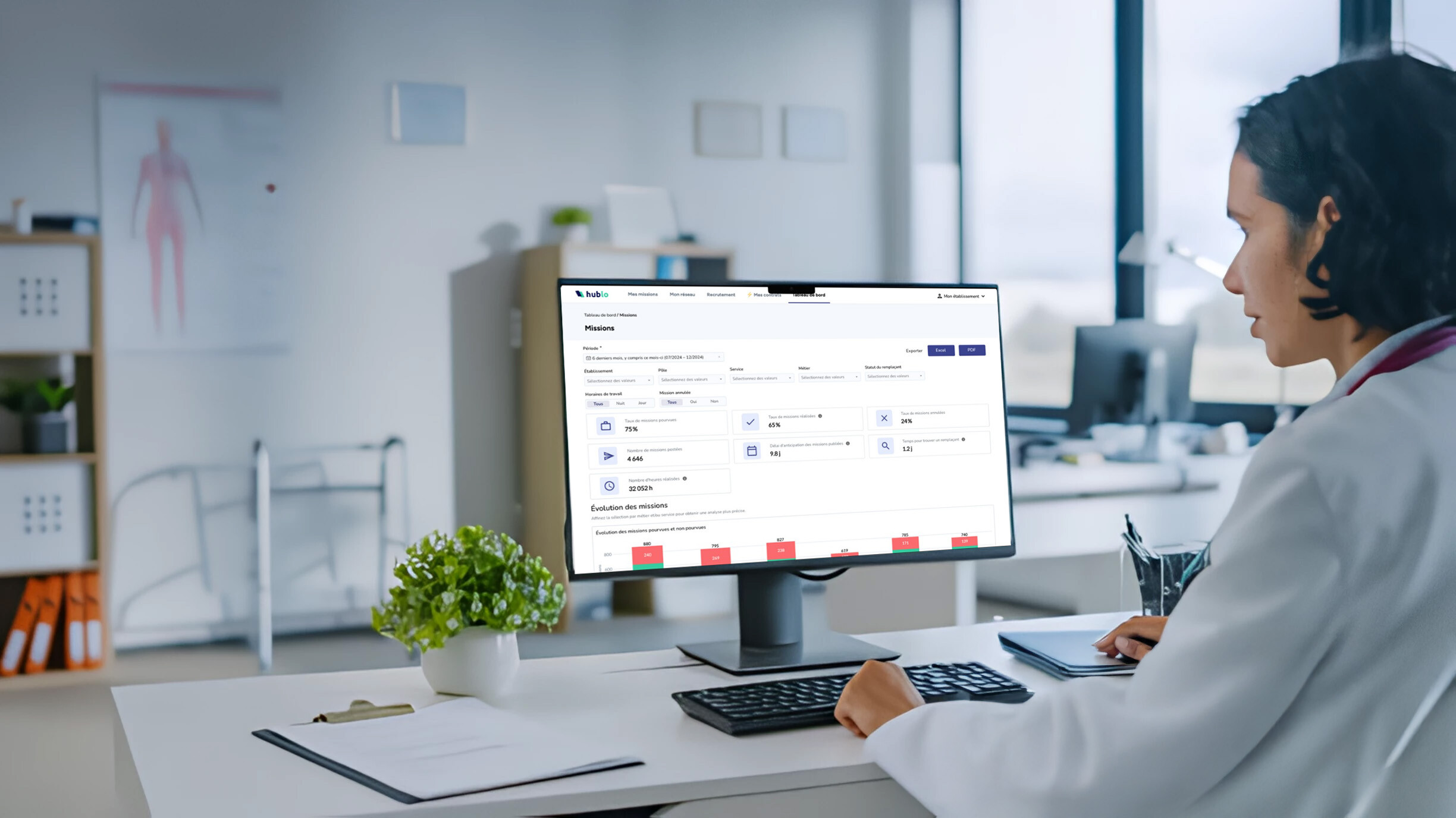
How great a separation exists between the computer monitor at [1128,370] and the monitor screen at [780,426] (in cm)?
227

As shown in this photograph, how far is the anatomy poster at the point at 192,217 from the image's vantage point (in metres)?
4.61

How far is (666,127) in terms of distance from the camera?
17.8 ft

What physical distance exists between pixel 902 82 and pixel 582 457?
15.9 ft

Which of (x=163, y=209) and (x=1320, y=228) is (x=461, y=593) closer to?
(x=1320, y=228)

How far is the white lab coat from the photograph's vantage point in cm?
81

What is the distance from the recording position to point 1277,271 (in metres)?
0.96

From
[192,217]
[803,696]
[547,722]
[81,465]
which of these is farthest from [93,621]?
[803,696]

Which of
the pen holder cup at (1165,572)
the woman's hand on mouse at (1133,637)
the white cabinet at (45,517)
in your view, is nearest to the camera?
the woman's hand on mouse at (1133,637)

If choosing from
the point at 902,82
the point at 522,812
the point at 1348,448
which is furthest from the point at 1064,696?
the point at 902,82

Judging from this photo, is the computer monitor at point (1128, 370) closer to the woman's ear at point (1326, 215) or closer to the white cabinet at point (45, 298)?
the woman's ear at point (1326, 215)

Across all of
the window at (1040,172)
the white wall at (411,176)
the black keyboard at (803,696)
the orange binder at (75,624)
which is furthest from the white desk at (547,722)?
the window at (1040,172)

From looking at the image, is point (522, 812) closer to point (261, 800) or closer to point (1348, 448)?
point (261, 800)

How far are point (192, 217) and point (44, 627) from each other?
1559 millimetres

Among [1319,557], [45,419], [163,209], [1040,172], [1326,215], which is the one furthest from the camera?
[1040,172]
